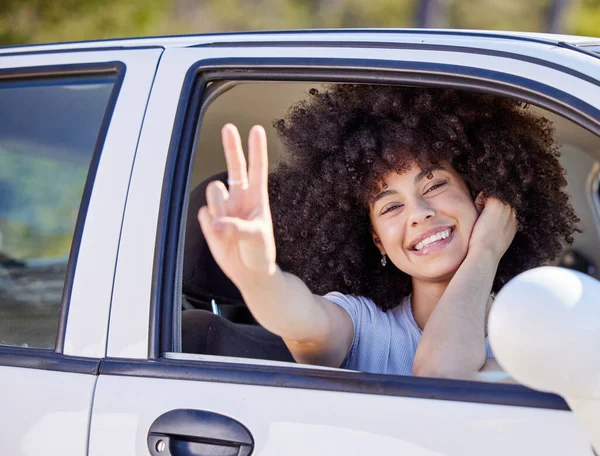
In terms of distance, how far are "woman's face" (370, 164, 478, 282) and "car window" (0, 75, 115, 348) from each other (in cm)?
80

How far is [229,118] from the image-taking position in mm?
2723

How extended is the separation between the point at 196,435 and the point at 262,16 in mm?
16199

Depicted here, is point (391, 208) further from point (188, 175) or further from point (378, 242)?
point (188, 175)

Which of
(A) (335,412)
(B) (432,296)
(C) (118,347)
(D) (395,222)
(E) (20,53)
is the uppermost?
(E) (20,53)

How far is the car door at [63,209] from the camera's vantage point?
74.2 inches

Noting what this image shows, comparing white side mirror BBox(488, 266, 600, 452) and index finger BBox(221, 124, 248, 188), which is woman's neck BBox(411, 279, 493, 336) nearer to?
index finger BBox(221, 124, 248, 188)

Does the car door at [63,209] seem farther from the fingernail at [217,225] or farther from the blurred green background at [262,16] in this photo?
the blurred green background at [262,16]

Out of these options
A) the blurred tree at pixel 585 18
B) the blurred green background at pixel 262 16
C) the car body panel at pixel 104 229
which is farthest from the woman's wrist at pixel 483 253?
the blurred tree at pixel 585 18

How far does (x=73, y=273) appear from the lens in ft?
6.40

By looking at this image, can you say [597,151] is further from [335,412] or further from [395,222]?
[335,412]

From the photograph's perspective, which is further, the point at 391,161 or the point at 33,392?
the point at 391,161

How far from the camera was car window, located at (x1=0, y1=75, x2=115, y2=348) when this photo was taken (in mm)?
2148

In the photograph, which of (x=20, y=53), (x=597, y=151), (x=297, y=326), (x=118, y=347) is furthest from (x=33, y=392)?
(x=597, y=151)

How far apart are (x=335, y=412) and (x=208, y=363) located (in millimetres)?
306
